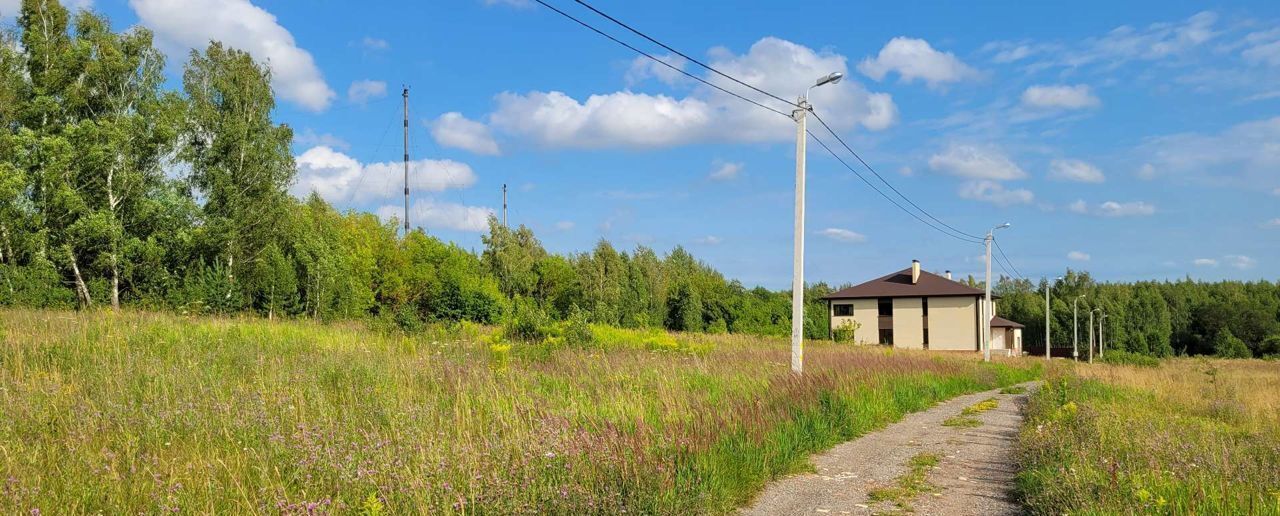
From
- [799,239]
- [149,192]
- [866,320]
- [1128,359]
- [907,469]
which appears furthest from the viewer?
[866,320]

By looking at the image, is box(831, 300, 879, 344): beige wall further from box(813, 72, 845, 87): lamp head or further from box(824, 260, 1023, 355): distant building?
box(813, 72, 845, 87): lamp head

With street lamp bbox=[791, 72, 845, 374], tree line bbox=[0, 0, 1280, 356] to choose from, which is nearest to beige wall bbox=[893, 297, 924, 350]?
tree line bbox=[0, 0, 1280, 356]

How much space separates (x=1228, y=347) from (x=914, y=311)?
167ft

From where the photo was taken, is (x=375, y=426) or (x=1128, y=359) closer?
(x=375, y=426)

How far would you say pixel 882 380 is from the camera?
47.9ft

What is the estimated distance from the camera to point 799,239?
13.4 meters

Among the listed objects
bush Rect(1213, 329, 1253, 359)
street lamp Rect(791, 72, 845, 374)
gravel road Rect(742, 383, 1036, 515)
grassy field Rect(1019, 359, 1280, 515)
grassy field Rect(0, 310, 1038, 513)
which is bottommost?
bush Rect(1213, 329, 1253, 359)

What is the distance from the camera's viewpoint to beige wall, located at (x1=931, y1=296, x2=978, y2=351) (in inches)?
2276

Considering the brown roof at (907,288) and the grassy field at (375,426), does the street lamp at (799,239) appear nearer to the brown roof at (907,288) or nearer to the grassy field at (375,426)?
the grassy field at (375,426)

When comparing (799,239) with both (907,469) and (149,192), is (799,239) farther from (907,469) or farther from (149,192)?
(149,192)

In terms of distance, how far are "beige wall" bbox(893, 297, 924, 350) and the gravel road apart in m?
51.2

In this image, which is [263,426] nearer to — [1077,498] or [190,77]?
[1077,498]

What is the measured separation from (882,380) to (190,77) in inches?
1302

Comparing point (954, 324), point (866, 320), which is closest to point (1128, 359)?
point (954, 324)
